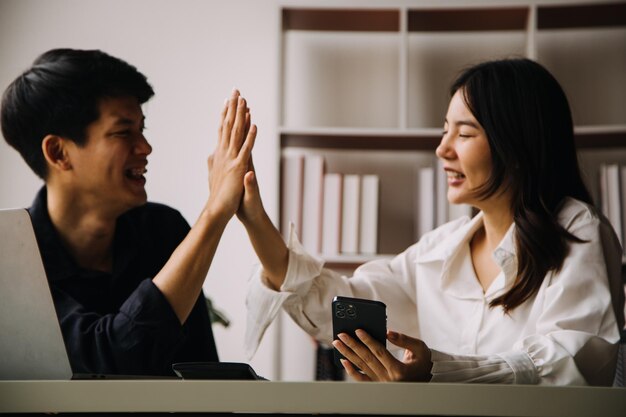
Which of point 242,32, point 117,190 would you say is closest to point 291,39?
point 242,32

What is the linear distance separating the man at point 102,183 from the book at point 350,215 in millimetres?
769

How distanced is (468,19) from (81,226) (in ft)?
5.14

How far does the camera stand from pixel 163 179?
107 inches

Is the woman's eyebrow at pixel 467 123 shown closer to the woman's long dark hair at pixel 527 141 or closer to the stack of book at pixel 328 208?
the woman's long dark hair at pixel 527 141

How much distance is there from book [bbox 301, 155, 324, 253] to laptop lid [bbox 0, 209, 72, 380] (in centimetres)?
139

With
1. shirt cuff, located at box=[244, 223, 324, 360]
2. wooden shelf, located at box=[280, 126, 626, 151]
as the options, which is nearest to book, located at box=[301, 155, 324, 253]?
wooden shelf, located at box=[280, 126, 626, 151]

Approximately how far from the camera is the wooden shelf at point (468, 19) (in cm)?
244

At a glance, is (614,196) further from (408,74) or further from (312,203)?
(312,203)

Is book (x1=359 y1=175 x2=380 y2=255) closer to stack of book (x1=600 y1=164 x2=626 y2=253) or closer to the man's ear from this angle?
stack of book (x1=600 y1=164 x2=626 y2=253)

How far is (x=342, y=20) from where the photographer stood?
253cm

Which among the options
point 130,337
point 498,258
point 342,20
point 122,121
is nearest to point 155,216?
point 122,121

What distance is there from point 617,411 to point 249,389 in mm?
385

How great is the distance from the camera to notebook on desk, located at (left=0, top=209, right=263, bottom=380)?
1004mm

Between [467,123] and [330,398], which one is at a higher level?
[467,123]
